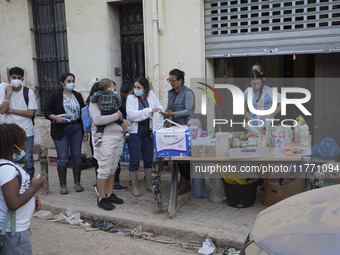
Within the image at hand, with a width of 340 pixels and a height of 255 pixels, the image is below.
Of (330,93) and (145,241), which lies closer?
(145,241)

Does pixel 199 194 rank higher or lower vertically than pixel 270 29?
lower

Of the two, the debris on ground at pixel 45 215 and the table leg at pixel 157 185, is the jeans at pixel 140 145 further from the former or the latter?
the debris on ground at pixel 45 215

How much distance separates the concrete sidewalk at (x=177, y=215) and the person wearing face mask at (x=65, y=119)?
504 mm

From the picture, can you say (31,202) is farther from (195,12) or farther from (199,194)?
(195,12)

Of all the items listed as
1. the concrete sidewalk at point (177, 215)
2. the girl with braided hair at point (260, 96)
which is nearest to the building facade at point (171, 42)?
the girl with braided hair at point (260, 96)

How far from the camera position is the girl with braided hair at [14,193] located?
9.48 feet

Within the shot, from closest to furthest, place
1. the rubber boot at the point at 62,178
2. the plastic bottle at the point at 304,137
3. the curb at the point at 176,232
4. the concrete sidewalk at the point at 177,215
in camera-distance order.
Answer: the curb at the point at 176,232
the concrete sidewalk at the point at 177,215
the plastic bottle at the point at 304,137
the rubber boot at the point at 62,178

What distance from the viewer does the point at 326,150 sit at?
215 inches

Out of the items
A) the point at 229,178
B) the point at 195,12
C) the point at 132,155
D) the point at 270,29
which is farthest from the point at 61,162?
the point at 270,29

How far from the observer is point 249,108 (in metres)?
6.18

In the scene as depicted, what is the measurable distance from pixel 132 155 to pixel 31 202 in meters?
3.08

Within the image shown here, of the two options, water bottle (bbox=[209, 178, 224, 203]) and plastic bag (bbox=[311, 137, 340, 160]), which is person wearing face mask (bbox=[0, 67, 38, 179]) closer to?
water bottle (bbox=[209, 178, 224, 203])

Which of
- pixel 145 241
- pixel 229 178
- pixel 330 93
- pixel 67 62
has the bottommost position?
pixel 145 241

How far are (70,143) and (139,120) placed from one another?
140cm
